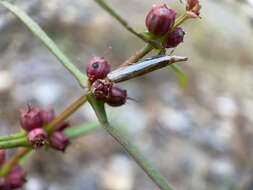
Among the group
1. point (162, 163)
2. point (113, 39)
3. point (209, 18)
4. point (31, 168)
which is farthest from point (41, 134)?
point (209, 18)

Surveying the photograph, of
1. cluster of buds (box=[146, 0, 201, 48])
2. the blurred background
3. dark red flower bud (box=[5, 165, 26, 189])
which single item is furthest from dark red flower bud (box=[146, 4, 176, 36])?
the blurred background

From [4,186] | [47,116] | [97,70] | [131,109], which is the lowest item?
[131,109]

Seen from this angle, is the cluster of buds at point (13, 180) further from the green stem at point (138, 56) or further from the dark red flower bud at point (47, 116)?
the green stem at point (138, 56)

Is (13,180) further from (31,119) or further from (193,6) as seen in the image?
(193,6)

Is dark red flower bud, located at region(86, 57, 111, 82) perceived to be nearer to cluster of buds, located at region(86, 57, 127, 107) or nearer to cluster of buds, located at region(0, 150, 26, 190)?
cluster of buds, located at region(86, 57, 127, 107)

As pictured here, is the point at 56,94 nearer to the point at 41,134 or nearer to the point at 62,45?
the point at 62,45

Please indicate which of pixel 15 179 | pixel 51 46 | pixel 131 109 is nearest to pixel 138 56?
pixel 51 46

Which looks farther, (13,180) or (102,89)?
(13,180)

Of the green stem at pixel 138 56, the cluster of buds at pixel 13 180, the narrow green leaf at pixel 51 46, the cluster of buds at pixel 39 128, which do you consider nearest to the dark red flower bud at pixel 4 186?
the cluster of buds at pixel 13 180
